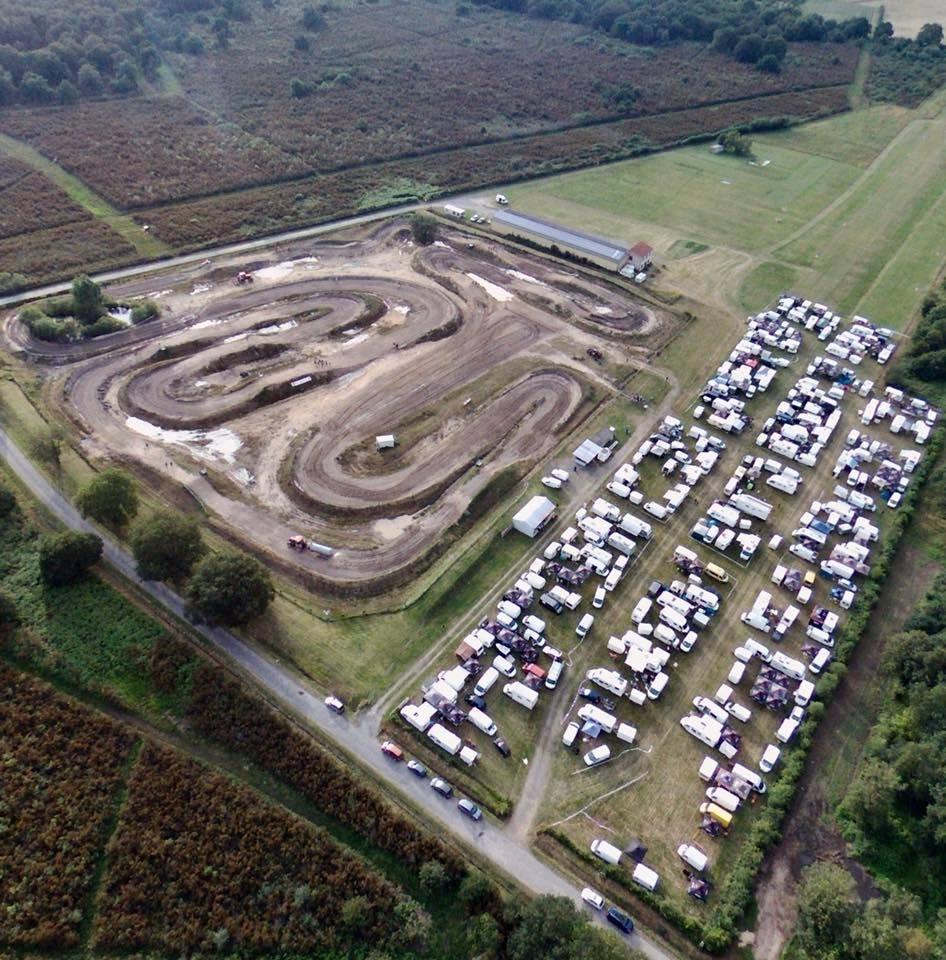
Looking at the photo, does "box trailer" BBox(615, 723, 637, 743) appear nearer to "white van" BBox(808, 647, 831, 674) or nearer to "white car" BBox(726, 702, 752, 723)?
"white car" BBox(726, 702, 752, 723)

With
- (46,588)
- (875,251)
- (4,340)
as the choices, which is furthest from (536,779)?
(875,251)

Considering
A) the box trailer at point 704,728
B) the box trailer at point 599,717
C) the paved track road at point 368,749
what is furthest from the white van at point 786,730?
the paved track road at point 368,749

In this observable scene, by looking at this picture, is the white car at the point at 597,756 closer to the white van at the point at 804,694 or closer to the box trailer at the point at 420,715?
the box trailer at the point at 420,715

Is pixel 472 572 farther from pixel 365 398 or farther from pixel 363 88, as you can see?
pixel 363 88

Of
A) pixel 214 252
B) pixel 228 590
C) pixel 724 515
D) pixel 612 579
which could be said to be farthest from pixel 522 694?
pixel 214 252

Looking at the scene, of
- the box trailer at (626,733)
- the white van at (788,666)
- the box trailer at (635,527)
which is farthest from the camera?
the box trailer at (635,527)
